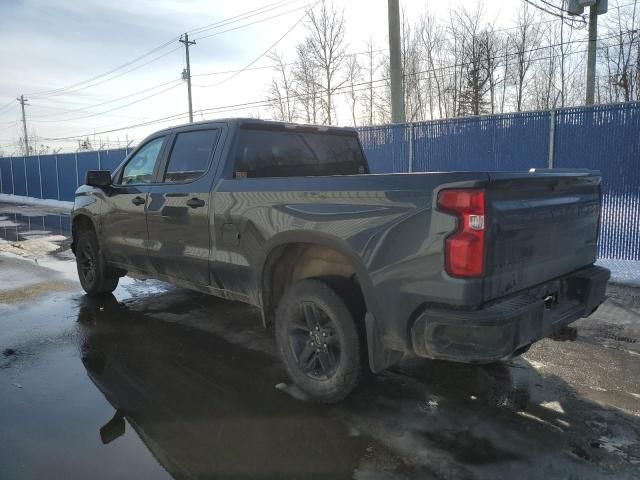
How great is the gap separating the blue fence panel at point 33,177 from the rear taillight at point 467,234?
90.8ft

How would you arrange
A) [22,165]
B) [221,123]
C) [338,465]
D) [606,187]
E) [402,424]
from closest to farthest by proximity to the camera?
[338,465] → [402,424] → [221,123] → [606,187] → [22,165]

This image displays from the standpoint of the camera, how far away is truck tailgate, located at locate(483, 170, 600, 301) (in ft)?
8.92

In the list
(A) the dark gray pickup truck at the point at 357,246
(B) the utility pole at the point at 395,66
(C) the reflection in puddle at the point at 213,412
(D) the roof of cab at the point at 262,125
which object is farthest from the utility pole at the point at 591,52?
(C) the reflection in puddle at the point at 213,412

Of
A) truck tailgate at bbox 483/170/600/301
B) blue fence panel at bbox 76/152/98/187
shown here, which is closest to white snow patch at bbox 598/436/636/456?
truck tailgate at bbox 483/170/600/301

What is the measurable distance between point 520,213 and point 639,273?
210 inches

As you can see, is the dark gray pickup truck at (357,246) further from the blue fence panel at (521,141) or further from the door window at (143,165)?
the blue fence panel at (521,141)

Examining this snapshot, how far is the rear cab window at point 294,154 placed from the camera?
438cm

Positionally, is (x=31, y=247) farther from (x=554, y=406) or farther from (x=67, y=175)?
(x=67, y=175)

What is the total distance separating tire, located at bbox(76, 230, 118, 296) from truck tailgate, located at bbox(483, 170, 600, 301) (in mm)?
4890

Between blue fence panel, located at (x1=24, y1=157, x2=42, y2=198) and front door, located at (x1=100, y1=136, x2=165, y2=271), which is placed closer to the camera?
front door, located at (x1=100, y1=136, x2=165, y2=271)

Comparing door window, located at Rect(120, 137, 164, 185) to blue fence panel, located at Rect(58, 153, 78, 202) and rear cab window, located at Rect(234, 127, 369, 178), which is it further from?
Answer: blue fence panel, located at Rect(58, 153, 78, 202)

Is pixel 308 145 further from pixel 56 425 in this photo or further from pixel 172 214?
pixel 56 425

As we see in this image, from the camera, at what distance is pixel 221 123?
4.45 metres

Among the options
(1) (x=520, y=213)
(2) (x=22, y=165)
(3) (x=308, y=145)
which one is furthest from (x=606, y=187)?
(2) (x=22, y=165)
